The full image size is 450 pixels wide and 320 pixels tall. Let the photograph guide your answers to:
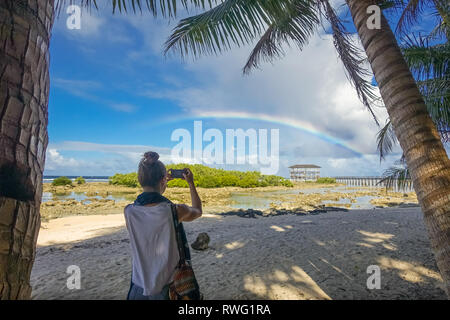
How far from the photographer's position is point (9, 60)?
4.40 feet

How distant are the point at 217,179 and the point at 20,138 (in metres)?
27.2

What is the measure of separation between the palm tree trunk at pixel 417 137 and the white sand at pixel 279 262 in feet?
5.06

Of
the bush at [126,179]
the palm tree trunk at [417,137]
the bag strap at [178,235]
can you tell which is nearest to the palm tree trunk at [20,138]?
the bag strap at [178,235]

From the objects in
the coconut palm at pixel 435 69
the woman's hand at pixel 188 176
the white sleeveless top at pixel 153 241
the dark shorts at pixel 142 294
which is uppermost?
the coconut palm at pixel 435 69

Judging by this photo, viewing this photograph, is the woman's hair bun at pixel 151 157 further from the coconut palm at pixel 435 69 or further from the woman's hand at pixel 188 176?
the coconut palm at pixel 435 69

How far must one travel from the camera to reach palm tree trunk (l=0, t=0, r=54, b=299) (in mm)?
1267

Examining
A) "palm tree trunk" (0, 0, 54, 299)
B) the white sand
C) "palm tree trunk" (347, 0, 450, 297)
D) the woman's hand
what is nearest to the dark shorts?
"palm tree trunk" (0, 0, 54, 299)

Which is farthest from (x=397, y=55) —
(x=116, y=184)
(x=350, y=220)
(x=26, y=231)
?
(x=116, y=184)

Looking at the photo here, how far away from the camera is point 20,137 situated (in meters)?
1.33

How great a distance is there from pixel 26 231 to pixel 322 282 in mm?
3551

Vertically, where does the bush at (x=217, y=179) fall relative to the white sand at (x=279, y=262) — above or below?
above

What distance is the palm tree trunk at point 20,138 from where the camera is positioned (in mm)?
1267

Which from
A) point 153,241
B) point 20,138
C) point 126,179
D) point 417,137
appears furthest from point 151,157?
point 126,179

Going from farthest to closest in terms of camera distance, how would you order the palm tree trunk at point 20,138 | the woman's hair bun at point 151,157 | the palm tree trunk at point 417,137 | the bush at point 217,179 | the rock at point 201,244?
the bush at point 217,179
the rock at point 201,244
the palm tree trunk at point 417,137
the woman's hair bun at point 151,157
the palm tree trunk at point 20,138
